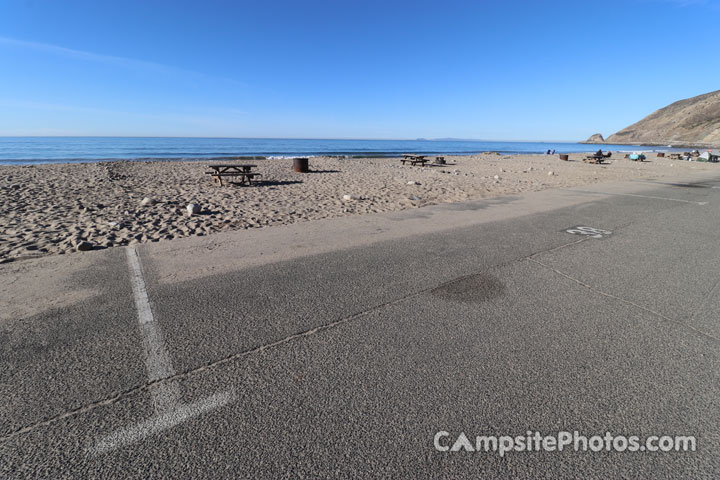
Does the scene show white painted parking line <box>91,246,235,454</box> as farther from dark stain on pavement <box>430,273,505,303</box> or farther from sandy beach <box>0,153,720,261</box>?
sandy beach <box>0,153,720,261</box>

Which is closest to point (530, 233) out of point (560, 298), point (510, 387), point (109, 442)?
point (560, 298)

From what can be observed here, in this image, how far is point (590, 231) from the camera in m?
5.81

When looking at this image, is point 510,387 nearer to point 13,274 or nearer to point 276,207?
point 13,274

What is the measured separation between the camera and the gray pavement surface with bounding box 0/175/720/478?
5.30 ft

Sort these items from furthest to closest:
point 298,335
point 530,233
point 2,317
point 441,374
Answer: point 530,233
point 2,317
point 298,335
point 441,374

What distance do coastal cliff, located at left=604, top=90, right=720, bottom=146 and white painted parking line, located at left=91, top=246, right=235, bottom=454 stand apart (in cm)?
14217

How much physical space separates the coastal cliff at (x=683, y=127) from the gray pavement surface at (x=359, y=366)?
456 ft

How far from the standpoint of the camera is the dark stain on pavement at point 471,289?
10.8ft

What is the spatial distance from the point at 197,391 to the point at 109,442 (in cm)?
46

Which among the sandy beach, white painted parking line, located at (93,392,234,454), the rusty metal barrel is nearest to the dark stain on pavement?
white painted parking line, located at (93,392,234,454)

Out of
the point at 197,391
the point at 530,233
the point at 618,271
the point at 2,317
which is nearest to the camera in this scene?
the point at 197,391

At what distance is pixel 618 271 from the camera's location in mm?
4012

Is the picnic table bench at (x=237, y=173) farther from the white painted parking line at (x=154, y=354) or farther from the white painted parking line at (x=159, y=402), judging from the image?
the white painted parking line at (x=159, y=402)

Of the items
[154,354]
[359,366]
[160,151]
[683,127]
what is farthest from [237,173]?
[683,127]
